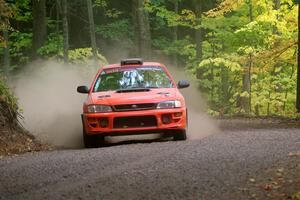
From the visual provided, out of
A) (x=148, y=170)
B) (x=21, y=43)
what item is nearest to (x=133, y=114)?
(x=148, y=170)

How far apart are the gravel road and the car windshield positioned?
2231 millimetres

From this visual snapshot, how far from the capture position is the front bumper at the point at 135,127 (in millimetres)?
12281

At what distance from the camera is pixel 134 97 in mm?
12422

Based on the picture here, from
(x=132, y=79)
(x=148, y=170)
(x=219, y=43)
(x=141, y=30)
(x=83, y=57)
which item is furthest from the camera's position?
(x=219, y=43)

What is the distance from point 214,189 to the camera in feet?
23.0

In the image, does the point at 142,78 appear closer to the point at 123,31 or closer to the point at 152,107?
the point at 152,107

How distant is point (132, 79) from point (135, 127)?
177cm

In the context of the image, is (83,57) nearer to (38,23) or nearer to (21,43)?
(38,23)

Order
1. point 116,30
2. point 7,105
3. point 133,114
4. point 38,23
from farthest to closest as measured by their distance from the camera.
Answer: point 116,30 → point 38,23 → point 7,105 → point 133,114

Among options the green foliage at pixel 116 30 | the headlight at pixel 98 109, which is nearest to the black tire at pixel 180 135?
the headlight at pixel 98 109

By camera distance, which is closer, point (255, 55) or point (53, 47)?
point (255, 55)

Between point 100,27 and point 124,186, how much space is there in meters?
29.7

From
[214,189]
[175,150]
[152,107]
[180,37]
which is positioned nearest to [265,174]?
[214,189]

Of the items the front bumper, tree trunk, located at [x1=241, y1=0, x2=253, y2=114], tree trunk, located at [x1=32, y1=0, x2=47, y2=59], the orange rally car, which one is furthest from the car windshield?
tree trunk, located at [x1=32, y1=0, x2=47, y2=59]
